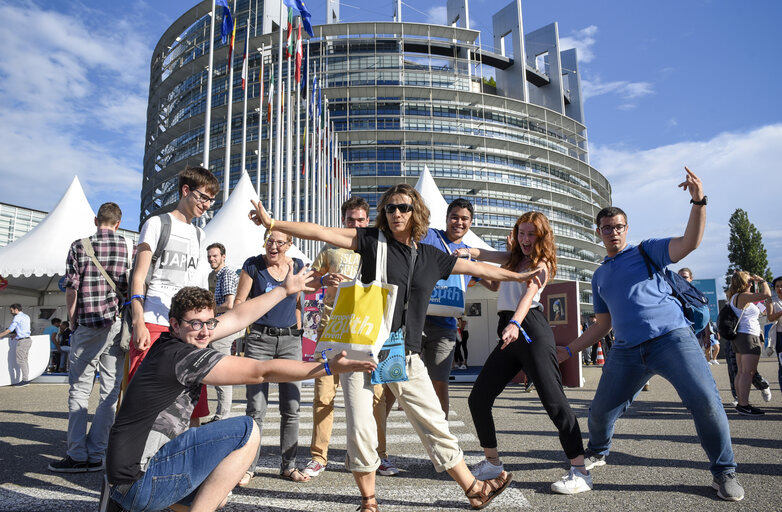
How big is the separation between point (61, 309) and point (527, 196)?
191ft

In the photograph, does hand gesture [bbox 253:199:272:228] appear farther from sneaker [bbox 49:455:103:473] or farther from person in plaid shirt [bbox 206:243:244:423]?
sneaker [bbox 49:455:103:473]

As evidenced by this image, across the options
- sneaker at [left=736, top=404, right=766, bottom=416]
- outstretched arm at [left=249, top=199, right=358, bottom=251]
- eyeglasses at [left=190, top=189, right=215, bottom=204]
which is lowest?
sneaker at [left=736, top=404, right=766, bottom=416]

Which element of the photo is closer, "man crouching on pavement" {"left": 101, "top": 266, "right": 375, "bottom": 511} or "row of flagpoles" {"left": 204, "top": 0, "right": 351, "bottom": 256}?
"man crouching on pavement" {"left": 101, "top": 266, "right": 375, "bottom": 511}

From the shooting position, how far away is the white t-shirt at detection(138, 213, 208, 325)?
3.65 m

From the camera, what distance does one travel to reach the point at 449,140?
207ft

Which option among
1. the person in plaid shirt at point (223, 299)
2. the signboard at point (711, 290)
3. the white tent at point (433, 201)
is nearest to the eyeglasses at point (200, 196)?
the person in plaid shirt at point (223, 299)

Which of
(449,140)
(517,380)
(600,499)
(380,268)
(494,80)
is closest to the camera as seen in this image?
(380,268)

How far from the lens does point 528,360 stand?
3531mm

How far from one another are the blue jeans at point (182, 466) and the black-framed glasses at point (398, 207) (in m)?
1.43

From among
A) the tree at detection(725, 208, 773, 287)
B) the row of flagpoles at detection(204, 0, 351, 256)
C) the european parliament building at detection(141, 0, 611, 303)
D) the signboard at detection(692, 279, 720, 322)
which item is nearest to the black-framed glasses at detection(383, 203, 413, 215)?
the row of flagpoles at detection(204, 0, 351, 256)

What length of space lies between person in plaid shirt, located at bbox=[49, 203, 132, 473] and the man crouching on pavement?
2.19 meters

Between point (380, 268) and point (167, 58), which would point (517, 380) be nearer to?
point (380, 268)

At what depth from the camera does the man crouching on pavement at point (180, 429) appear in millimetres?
2254

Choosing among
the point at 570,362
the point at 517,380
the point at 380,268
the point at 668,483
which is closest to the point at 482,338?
the point at 517,380
